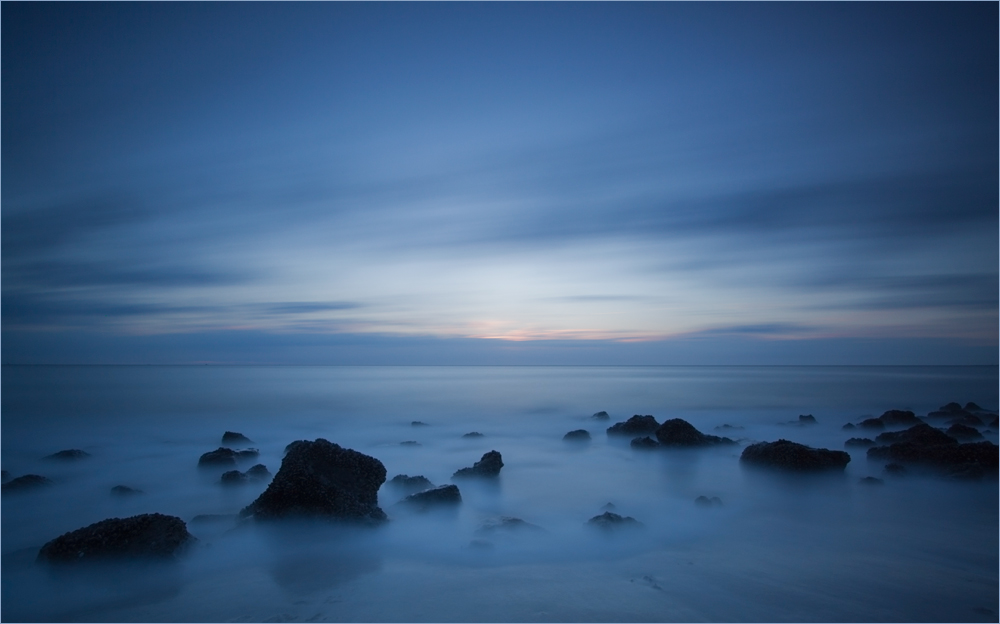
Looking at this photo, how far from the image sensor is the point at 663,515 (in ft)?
27.8

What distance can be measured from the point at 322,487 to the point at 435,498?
1.91 meters

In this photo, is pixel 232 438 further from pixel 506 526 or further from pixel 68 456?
pixel 506 526

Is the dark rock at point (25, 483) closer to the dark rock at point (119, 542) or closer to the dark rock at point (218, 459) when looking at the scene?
the dark rock at point (218, 459)

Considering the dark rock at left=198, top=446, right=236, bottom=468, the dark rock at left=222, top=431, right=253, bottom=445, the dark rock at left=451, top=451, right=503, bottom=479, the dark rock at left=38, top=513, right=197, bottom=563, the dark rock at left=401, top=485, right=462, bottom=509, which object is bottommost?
A: the dark rock at left=222, top=431, right=253, bottom=445

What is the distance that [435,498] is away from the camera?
28.0ft

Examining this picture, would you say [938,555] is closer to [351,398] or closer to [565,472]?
[565,472]

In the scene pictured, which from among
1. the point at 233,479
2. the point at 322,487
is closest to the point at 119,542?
the point at 322,487

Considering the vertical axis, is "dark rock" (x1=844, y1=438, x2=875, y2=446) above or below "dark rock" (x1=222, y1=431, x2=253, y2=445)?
above

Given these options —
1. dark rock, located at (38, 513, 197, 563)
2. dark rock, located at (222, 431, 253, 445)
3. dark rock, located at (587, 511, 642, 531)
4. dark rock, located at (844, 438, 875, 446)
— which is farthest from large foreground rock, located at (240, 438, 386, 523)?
dark rock, located at (844, 438, 875, 446)

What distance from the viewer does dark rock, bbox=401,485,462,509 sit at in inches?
330

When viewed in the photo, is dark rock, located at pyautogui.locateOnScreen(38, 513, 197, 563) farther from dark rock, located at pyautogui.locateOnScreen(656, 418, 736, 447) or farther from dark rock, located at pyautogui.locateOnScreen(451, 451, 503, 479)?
dark rock, located at pyautogui.locateOnScreen(656, 418, 736, 447)

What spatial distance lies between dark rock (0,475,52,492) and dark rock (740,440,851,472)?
1463cm

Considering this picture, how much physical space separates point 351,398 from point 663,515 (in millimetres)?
28743

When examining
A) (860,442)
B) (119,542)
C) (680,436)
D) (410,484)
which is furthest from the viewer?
(680,436)
